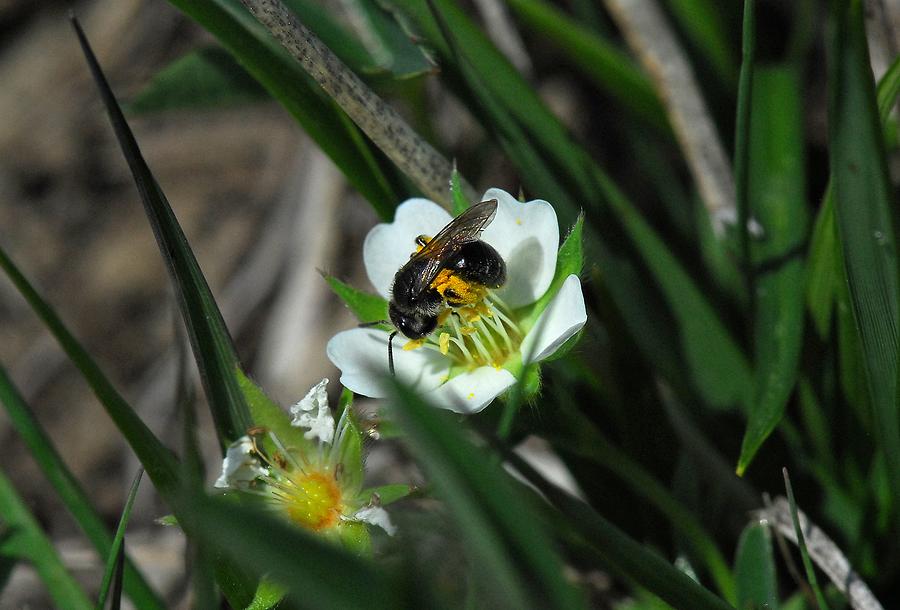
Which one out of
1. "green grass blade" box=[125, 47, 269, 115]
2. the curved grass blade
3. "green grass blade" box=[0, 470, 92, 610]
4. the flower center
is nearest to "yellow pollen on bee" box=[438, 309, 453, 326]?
the flower center

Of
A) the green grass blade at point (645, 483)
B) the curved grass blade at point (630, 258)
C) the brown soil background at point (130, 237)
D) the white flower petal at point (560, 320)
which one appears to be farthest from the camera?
the brown soil background at point (130, 237)

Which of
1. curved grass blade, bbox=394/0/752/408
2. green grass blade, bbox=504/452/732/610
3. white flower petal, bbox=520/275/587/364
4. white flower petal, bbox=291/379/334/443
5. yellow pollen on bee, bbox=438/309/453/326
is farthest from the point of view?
curved grass blade, bbox=394/0/752/408

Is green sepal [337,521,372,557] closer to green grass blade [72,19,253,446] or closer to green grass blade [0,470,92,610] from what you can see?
green grass blade [72,19,253,446]

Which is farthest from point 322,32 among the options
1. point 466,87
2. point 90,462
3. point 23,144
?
point 23,144

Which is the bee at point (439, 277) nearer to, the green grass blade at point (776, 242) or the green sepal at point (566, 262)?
the green sepal at point (566, 262)

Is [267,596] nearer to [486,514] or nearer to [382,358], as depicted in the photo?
[382,358]

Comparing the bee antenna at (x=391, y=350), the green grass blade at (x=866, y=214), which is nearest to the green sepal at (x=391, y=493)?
the bee antenna at (x=391, y=350)

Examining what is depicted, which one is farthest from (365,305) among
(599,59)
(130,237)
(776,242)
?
(130,237)
